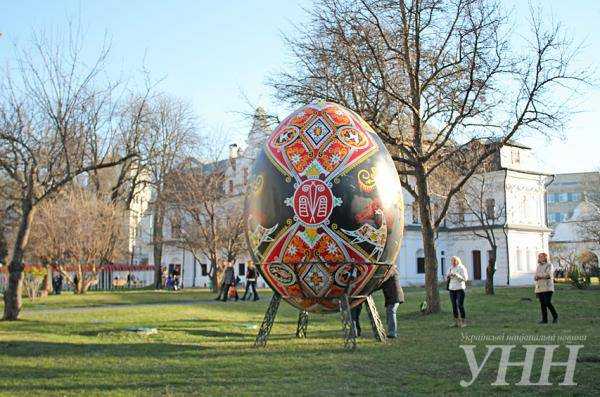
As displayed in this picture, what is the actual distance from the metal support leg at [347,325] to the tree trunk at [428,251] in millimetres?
8660

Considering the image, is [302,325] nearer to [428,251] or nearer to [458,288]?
[458,288]

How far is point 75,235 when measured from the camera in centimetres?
3809

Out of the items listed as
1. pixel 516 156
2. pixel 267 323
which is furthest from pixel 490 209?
pixel 267 323

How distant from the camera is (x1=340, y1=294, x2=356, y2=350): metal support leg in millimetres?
11875

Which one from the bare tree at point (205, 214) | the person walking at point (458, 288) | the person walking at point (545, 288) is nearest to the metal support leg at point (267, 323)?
the person walking at point (458, 288)

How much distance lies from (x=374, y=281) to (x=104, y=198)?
121 ft

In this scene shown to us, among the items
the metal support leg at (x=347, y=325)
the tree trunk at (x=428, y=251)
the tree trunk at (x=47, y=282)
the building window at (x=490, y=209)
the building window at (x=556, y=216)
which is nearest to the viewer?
the metal support leg at (x=347, y=325)

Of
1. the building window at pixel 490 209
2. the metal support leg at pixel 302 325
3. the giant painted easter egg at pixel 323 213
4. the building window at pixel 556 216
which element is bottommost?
the metal support leg at pixel 302 325

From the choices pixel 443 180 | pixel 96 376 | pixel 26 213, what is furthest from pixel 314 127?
pixel 443 180

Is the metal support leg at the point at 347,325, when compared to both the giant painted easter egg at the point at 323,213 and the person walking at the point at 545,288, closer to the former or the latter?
the giant painted easter egg at the point at 323,213

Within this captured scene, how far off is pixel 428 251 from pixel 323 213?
1088 cm

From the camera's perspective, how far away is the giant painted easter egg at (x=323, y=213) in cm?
1141

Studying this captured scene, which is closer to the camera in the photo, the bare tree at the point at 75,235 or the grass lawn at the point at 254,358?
the grass lawn at the point at 254,358

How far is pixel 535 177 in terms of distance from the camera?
63906 mm
